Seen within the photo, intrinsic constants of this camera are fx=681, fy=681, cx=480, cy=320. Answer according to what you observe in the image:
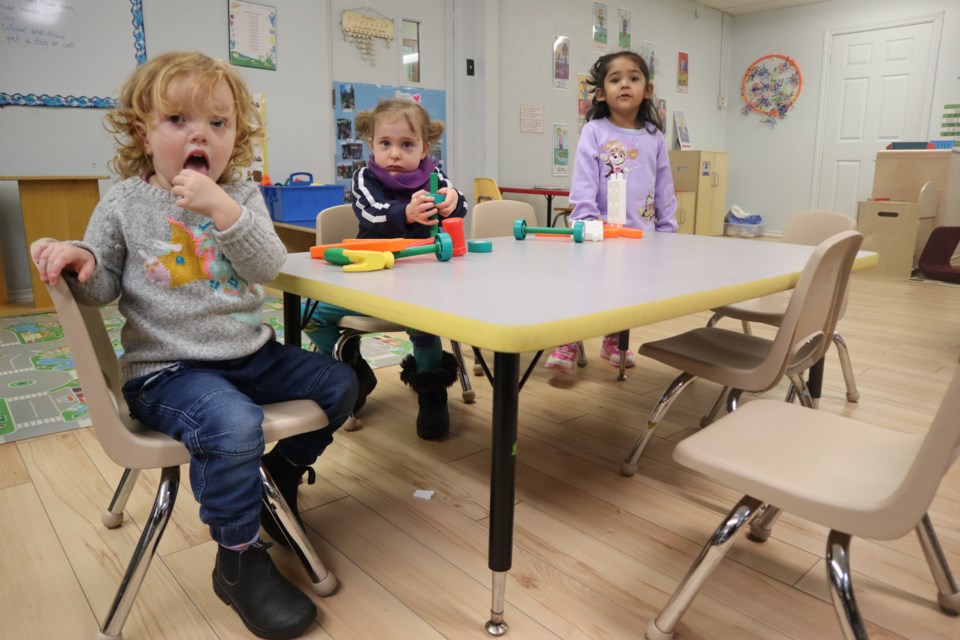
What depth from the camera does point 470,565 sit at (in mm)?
1297

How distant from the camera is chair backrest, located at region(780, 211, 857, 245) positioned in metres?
2.11

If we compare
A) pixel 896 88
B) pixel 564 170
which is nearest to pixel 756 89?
pixel 896 88

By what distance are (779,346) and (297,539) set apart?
0.97 metres

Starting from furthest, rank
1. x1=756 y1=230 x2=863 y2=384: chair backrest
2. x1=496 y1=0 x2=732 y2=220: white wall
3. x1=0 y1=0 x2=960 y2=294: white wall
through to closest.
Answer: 1. x1=496 y1=0 x2=732 y2=220: white wall
2. x1=0 y1=0 x2=960 y2=294: white wall
3. x1=756 y1=230 x2=863 y2=384: chair backrest

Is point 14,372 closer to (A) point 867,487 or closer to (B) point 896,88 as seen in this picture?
(A) point 867,487

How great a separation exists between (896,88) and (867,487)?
21.4ft

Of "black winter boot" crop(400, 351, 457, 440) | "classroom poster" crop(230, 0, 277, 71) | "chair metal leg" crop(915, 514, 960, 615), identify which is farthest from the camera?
"classroom poster" crop(230, 0, 277, 71)

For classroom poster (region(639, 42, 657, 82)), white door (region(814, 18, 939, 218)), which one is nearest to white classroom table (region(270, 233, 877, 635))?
classroom poster (region(639, 42, 657, 82))

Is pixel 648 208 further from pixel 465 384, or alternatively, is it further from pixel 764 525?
pixel 764 525

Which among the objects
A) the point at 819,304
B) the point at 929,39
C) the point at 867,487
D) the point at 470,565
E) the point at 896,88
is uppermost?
the point at 929,39

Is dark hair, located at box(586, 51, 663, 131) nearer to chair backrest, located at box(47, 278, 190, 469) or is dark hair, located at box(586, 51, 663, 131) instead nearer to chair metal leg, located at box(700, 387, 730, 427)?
chair metal leg, located at box(700, 387, 730, 427)

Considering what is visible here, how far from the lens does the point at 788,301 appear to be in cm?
203

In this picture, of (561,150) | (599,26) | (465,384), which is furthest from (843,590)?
(599,26)

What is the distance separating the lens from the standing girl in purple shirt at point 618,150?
232cm
